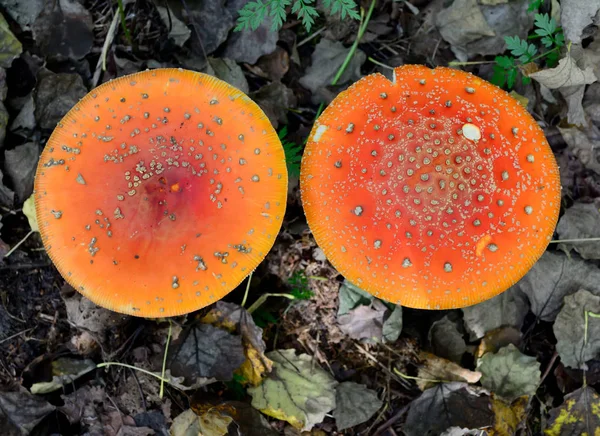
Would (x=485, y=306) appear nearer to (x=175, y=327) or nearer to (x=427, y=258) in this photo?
(x=427, y=258)

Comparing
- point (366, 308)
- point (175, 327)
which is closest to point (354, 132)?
point (366, 308)

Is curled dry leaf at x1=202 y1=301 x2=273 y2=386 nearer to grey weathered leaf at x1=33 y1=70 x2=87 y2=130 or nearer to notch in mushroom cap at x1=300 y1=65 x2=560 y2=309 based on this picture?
notch in mushroom cap at x1=300 y1=65 x2=560 y2=309

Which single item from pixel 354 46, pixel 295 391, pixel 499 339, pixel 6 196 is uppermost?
pixel 354 46

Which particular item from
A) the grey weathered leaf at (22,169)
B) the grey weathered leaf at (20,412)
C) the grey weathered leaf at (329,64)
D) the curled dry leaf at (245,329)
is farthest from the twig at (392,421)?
the grey weathered leaf at (22,169)

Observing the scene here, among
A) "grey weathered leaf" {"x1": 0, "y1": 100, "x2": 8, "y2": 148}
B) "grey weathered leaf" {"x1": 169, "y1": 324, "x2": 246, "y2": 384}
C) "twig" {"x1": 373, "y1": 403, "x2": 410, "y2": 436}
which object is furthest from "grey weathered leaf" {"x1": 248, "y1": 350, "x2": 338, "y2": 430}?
"grey weathered leaf" {"x1": 0, "y1": 100, "x2": 8, "y2": 148}

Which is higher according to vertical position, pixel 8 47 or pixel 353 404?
pixel 8 47

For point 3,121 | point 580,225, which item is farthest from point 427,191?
point 3,121

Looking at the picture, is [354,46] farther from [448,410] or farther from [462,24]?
[448,410]
